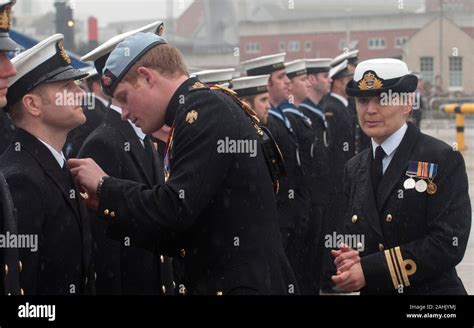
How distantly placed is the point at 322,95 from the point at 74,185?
7625 millimetres

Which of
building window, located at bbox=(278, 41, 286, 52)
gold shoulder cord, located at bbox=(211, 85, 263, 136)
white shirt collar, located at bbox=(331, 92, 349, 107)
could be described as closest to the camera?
gold shoulder cord, located at bbox=(211, 85, 263, 136)

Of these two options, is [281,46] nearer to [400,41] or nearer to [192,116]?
[400,41]

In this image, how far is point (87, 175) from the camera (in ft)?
13.4

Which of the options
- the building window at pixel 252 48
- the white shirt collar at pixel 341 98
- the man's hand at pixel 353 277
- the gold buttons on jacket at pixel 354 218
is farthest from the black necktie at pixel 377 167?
the building window at pixel 252 48

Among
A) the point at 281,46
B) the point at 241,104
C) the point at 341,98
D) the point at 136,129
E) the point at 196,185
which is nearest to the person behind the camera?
the point at 196,185

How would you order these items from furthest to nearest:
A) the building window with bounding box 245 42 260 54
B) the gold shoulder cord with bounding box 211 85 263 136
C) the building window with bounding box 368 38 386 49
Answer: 1. the building window with bounding box 245 42 260 54
2. the building window with bounding box 368 38 386 49
3. the gold shoulder cord with bounding box 211 85 263 136

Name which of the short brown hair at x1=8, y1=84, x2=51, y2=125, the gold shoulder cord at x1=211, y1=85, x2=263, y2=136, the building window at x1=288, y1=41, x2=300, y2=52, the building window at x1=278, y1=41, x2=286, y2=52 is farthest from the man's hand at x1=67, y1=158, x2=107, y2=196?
the building window at x1=278, y1=41, x2=286, y2=52

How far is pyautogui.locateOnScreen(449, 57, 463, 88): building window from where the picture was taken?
6469 cm

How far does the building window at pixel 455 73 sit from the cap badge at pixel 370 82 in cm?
6101

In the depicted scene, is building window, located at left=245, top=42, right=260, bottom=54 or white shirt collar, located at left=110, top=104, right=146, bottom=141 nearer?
white shirt collar, located at left=110, top=104, right=146, bottom=141

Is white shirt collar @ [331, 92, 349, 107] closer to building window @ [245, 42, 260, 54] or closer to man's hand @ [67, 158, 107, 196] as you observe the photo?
man's hand @ [67, 158, 107, 196]

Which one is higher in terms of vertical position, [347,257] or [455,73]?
[347,257]

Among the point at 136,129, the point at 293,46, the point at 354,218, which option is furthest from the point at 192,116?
the point at 293,46

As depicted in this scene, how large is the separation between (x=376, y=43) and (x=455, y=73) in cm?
645
